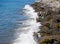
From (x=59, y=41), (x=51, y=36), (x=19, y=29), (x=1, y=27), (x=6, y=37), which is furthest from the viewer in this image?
(x=1, y=27)

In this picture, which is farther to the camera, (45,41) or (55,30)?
(55,30)

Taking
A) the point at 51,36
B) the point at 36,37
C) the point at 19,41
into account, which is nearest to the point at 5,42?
the point at 19,41

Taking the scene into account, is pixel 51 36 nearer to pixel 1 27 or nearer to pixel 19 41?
pixel 19 41

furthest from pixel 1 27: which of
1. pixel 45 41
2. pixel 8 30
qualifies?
pixel 45 41

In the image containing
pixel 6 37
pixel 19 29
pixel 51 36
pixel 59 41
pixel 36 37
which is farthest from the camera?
pixel 19 29

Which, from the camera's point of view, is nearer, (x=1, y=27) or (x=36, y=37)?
(x=36, y=37)

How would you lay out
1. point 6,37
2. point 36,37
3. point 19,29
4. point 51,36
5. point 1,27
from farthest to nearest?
point 1,27
point 19,29
point 6,37
point 36,37
point 51,36

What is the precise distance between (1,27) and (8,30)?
1928 mm

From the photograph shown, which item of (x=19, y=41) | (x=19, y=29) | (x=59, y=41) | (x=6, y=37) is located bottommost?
(x=59, y=41)

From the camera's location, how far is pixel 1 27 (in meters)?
27.5

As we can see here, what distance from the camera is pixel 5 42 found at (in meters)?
21.4

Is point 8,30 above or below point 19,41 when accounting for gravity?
above

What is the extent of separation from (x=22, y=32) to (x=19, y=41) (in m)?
3.44

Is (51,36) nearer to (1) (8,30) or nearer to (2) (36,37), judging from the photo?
(2) (36,37)
